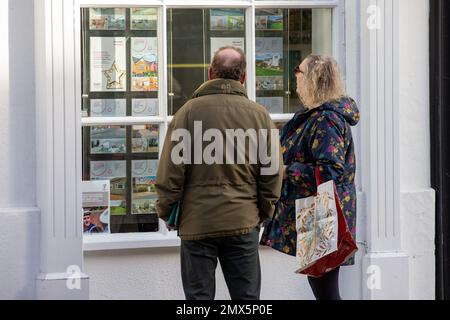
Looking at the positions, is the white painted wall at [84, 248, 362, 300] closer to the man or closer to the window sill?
the window sill

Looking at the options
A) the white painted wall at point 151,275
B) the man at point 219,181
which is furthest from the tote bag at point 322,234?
the white painted wall at point 151,275

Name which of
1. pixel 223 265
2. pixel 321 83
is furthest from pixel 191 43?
pixel 223 265

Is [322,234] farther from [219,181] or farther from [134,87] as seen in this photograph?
[134,87]

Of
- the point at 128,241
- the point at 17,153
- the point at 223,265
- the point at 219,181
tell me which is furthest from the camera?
the point at 128,241

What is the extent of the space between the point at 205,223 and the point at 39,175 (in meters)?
1.58

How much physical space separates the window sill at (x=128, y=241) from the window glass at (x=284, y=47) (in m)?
1.13

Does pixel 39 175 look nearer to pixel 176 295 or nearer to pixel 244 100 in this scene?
pixel 176 295

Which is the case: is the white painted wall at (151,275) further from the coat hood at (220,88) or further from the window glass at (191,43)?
the coat hood at (220,88)

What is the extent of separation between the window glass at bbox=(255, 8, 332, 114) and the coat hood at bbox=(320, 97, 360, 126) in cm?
142

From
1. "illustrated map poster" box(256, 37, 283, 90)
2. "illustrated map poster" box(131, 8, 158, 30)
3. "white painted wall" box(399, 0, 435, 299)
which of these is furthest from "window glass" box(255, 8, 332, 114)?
"illustrated map poster" box(131, 8, 158, 30)

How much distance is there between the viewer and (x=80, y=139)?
529cm

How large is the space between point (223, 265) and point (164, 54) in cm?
184

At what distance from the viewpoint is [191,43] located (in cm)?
574

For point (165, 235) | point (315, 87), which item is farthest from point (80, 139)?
point (315, 87)
